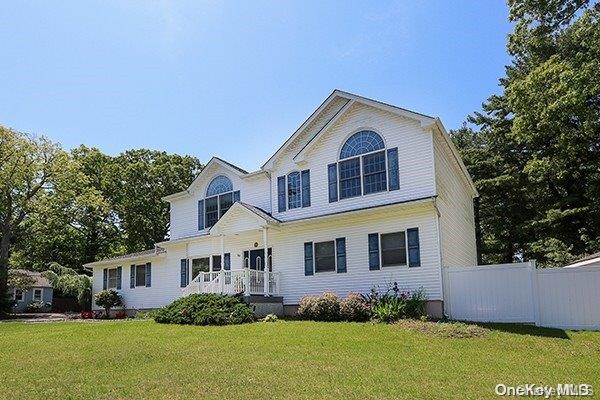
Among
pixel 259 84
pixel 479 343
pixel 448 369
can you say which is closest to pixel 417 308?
pixel 479 343

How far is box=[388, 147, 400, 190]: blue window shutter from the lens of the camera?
1886 centimetres

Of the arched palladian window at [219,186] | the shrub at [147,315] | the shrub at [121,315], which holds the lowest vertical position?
the shrub at [121,315]

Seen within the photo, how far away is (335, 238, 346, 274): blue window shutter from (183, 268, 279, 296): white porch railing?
3120mm

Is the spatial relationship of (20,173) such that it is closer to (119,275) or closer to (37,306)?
(119,275)

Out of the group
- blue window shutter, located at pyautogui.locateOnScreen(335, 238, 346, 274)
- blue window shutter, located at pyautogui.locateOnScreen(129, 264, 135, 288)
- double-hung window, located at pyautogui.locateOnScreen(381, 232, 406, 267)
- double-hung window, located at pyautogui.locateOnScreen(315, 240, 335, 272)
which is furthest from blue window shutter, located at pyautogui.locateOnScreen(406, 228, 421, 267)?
blue window shutter, located at pyautogui.locateOnScreen(129, 264, 135, 288)

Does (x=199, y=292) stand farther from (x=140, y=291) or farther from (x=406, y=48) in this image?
(x=406, y=48)

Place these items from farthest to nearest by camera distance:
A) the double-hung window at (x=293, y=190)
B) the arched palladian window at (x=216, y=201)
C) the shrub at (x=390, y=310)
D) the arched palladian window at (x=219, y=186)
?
the arched palladian window at (x=219, y=186) → the arched palladian window at (x=216, y=201) → the double-hung window at (x=293, y=190) → the shrub at (x=390, y=310)

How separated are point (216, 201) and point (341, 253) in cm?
857

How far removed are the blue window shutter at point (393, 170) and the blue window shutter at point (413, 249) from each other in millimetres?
1881

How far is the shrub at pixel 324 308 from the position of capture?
57.0 feet

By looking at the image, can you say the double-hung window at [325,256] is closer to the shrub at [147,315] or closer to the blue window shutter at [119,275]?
the shrub at [147,315]

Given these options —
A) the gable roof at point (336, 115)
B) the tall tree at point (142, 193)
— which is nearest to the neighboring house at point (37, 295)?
the tall tree at point (142, 193)

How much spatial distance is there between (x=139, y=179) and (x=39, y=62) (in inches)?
1141

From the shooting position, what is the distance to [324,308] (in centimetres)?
1752
